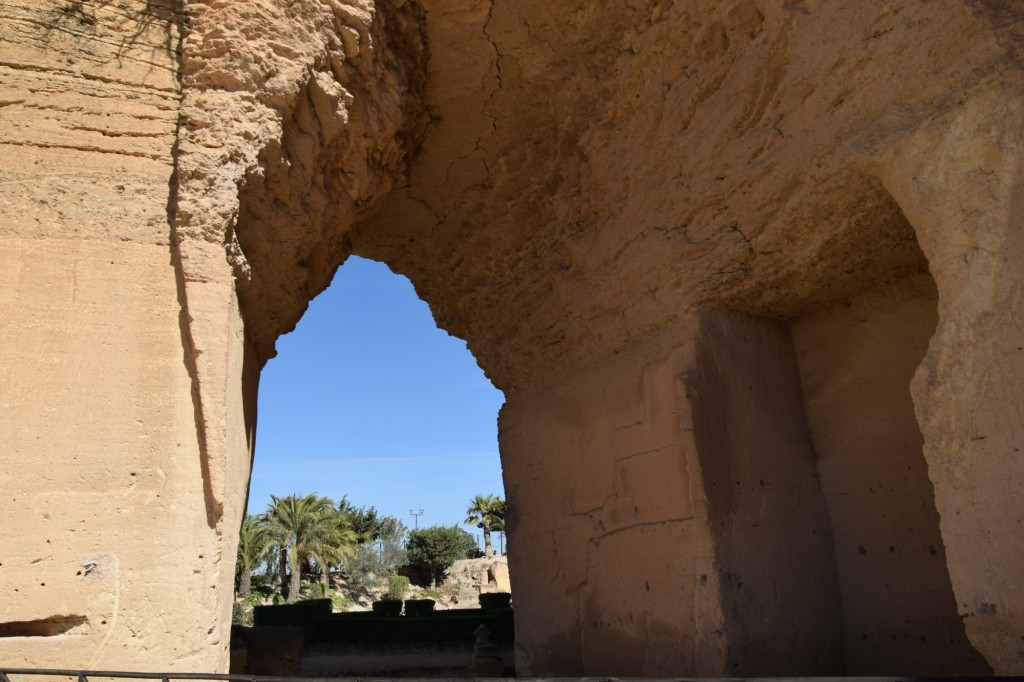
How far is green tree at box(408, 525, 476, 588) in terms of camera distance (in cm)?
2989

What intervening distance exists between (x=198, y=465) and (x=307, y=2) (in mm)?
2470

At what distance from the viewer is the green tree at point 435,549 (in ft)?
98.1

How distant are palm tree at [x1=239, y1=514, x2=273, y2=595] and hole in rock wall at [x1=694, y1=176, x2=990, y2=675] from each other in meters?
20.2

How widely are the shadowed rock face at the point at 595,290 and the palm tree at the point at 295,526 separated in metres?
20.3

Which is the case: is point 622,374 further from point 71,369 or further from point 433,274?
point 71,369

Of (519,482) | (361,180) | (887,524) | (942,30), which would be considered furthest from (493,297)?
(942,30)

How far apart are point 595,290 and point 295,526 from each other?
2175cm

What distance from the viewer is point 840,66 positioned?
367 centimetres

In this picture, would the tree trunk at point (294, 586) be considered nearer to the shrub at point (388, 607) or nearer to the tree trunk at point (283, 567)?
the tree trunk at point (283, 567)

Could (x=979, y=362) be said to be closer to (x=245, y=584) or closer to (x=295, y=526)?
(x=245, y=584)

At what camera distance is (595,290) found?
5.42 metres

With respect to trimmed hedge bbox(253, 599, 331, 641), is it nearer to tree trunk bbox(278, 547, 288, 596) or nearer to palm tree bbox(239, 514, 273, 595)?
palm tree bbox(239, 514, 273, 595)

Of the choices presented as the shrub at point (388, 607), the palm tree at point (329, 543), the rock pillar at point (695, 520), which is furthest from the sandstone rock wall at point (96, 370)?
the palm tree at point (329, 543)

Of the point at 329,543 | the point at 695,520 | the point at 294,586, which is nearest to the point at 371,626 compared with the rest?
the point at 294,586
